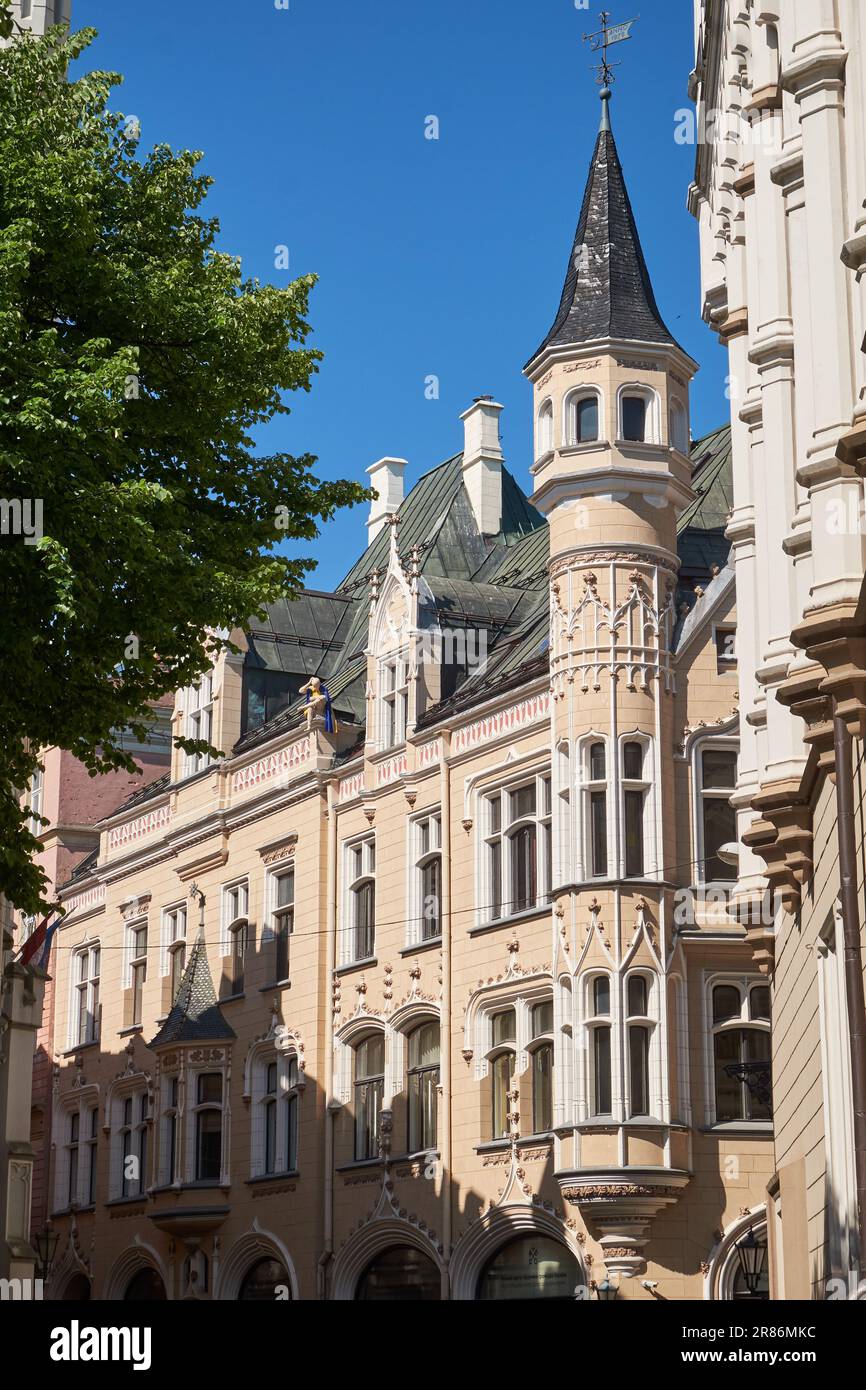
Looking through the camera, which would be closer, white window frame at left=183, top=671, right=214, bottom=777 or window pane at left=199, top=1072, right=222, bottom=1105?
window pane at left=199, top=1072, right=222, bottom=1105

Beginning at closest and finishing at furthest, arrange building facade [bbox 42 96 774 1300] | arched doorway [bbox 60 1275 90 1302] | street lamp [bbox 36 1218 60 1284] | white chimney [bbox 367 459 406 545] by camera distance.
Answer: building facade [bbox 42 96 774 1300] → street lamp [bbox 36 1218 60 1284] → arched doorway [bbox 60 1275 90 1302] → white chimney [bbox 367 459 406 545]

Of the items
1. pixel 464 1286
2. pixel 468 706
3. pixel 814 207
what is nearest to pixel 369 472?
pixel 468 706

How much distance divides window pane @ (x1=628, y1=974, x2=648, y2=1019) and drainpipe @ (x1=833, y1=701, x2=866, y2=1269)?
17.5m

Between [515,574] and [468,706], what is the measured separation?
25.3 feet

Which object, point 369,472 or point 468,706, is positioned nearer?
point 468,706

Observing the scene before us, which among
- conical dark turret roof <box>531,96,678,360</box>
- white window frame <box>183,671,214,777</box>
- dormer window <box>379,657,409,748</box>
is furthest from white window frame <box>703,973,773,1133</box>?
white window frame <box>183,671,214,777</box>

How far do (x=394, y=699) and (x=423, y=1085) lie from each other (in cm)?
768

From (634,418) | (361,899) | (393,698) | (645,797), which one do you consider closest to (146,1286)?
(361,899)

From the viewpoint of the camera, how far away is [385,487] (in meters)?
53.6

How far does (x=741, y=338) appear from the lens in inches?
964

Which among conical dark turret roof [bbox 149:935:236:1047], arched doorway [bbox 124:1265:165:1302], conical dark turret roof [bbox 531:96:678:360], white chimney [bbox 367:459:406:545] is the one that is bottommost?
arched doorway [bbox 124:1265:165:1302]

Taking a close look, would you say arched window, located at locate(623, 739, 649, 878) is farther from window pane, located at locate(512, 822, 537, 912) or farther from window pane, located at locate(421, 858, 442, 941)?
window pane, located at locate(421, 858, 442, 941)

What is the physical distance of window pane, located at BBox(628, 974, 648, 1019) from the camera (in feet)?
106
